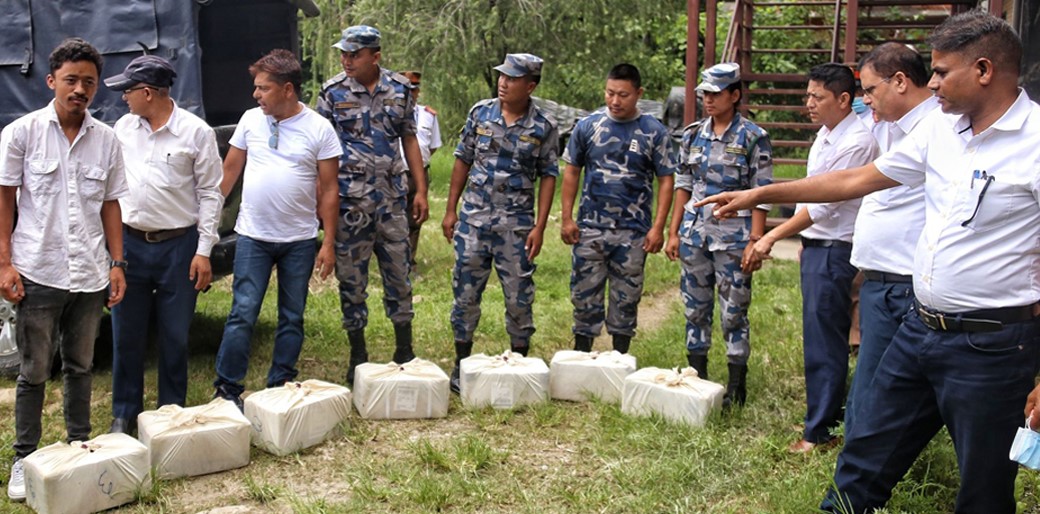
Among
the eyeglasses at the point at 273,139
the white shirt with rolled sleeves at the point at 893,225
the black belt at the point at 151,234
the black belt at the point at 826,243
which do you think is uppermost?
the eyeglasses at the point at 273,139

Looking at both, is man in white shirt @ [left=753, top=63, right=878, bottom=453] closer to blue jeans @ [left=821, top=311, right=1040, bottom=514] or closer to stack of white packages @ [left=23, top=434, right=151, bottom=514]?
blue jeans @ [left=821, top=311, right=1040, bottom=514]

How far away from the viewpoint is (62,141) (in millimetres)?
4180

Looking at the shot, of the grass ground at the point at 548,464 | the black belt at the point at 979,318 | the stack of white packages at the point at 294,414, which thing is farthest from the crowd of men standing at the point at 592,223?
the stack of white packages at the point at 294,414

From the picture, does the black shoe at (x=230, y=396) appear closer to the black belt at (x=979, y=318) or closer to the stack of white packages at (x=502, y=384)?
the stack of white packages at (x=502, y=384)

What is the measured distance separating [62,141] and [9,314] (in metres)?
1.95

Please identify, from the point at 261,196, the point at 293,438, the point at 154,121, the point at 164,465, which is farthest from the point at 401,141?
the point at 164,465

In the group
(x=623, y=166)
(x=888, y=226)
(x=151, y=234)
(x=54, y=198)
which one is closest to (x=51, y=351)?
(x=54, y=198)

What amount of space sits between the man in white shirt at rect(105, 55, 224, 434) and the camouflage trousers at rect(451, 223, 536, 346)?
1407mm

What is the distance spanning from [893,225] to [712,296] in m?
1.59

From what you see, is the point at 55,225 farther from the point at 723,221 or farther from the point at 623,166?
the point at 723,221

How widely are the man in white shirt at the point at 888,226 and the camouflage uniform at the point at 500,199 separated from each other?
2.00 meters

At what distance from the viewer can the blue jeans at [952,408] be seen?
3.06 meters

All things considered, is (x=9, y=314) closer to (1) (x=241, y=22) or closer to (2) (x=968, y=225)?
(1) (x=241, y=22)

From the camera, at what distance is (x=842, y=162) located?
4.56 m
